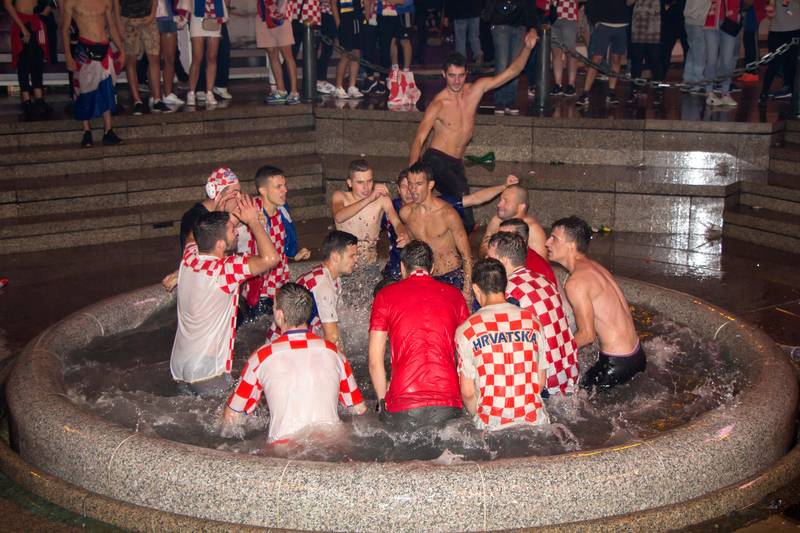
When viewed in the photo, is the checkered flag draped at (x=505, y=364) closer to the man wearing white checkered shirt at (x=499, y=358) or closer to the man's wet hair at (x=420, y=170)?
the man wearing white checkered shirt at (x=499, y=358)

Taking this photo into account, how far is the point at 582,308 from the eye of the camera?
4.84 meters

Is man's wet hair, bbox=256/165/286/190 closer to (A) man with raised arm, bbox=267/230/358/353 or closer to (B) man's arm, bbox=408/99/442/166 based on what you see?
(A) man with raised arm, bbox=267/230/358/353

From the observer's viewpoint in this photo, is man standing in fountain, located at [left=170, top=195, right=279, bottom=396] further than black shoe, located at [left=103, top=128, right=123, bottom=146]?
No

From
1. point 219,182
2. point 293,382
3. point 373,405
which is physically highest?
point 219,182

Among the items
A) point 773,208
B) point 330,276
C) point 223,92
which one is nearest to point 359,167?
point 330,276

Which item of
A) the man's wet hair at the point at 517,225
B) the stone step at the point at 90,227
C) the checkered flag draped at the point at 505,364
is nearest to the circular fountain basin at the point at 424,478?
the checkered flag draped at the point at 505,364

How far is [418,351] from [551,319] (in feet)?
3.22

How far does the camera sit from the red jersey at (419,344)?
4.18 meters

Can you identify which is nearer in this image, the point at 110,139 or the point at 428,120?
the point at 428,120

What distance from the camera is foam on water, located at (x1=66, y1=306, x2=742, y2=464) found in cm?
411

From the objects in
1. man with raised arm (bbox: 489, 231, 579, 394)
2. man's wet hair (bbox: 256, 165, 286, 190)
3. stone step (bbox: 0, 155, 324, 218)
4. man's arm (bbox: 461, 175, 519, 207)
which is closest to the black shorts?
stone step (bbox: 0, 155, 324, 218)

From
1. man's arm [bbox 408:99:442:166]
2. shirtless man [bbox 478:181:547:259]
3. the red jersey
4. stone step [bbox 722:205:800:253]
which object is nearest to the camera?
the red jersey

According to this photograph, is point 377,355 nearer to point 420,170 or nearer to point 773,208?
point 420,170

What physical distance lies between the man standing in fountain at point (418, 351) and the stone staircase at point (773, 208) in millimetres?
5182
